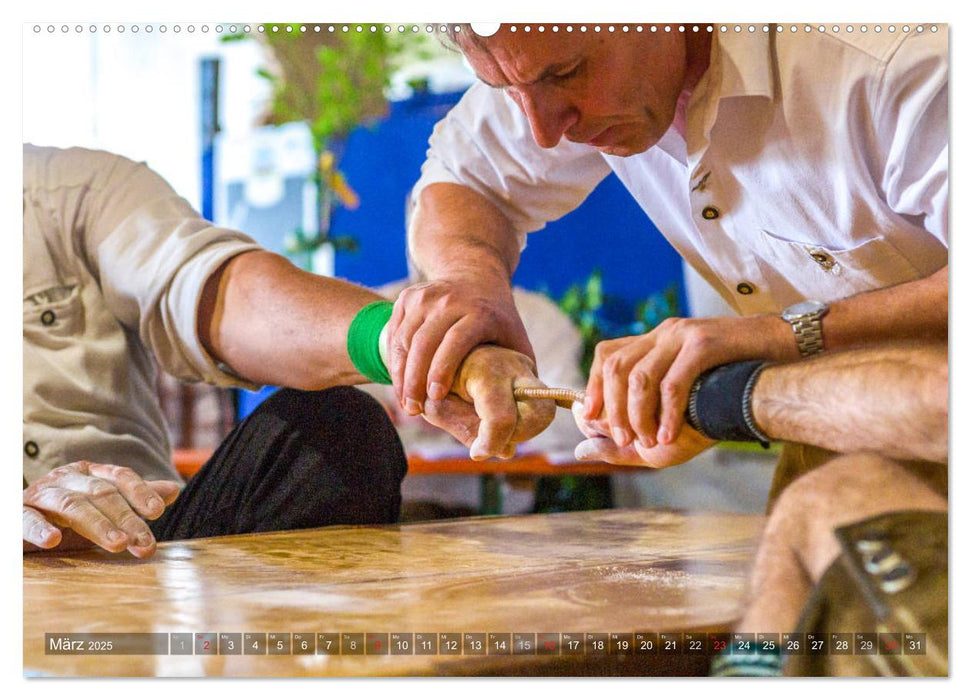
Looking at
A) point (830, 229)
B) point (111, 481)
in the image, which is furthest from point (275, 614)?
point (830, 229)

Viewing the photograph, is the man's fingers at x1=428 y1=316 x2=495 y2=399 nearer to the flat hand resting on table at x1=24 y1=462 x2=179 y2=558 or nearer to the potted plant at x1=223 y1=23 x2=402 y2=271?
the potted plant at x1=223 y1=23 x2=402 y2=271

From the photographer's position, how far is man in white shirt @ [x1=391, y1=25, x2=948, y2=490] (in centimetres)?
83

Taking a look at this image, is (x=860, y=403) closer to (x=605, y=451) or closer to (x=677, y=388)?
(x=677, y=388)

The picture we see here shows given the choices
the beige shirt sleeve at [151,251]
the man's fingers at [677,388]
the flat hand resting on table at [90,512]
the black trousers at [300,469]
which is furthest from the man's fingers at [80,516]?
the man's fingers at [677,388]

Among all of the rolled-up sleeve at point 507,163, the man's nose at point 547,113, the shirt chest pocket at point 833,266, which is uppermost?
the man's nose at point 547,113

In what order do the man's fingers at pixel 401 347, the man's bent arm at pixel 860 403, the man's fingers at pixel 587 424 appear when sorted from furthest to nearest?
the man's fingers at pixel 401 347 < the man's fingers at pixel 587 424 < the man's bent arm at pixel 860 403

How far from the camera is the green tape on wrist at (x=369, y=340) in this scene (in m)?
1.04

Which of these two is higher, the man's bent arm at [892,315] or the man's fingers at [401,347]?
the man's bent arm at [892,315]

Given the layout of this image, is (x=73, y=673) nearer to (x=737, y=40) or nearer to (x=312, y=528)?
(x=312, y=528)

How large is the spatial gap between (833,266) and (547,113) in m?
0.28

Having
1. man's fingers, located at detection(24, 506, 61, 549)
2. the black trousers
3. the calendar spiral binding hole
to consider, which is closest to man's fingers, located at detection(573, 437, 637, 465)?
the black trousers

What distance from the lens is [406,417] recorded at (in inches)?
41.8

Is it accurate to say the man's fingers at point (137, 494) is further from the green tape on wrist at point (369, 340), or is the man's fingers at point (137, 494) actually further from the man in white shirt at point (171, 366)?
the green tape on wrist at point (369, 340)
